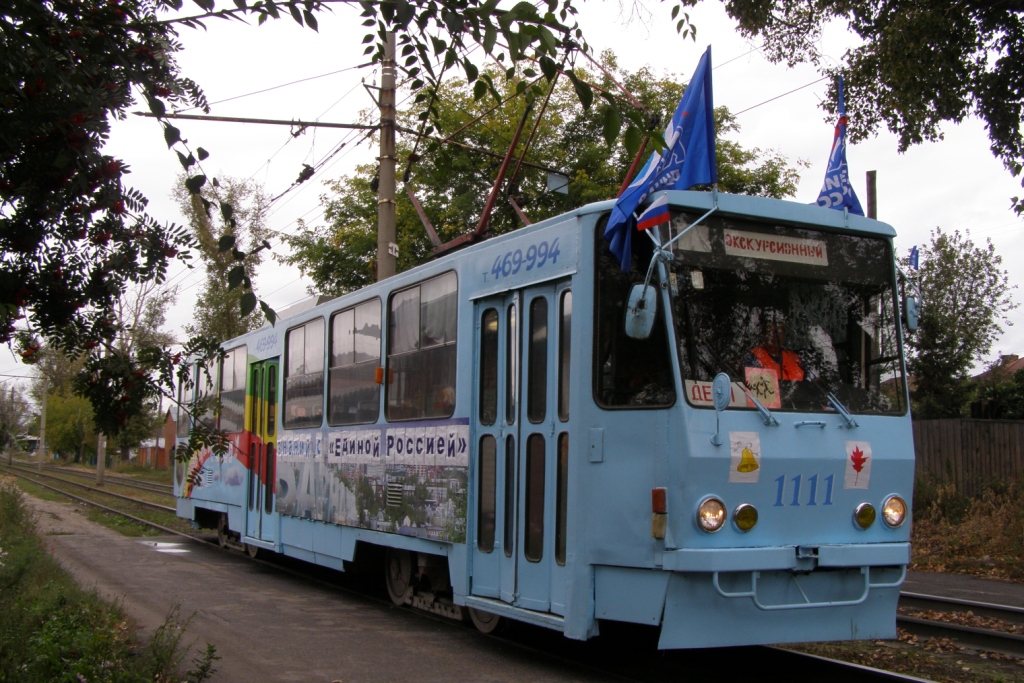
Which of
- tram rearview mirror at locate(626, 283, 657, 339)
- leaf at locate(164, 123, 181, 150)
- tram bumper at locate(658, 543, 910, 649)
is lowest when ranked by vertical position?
tram bumper at locate(658, 543, 910, 649)

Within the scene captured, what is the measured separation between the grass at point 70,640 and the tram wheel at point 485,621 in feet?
7.22

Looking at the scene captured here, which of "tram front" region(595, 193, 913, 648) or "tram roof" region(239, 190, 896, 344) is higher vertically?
"tram roof" region(239, 190, 896, 344)

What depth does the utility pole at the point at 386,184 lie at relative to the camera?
14.1m

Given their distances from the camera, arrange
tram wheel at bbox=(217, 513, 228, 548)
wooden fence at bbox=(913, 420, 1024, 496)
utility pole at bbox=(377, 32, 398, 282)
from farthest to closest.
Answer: wooden fence at bbox=(913, 420, 1024, 496) → tram wheel at bbox=(217, 513, 228, 548) → utility pole at bbox=(377, 32, 398, 282)

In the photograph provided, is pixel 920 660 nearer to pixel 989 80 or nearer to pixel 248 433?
pixel 989 80

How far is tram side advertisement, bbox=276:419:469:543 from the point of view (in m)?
8.16

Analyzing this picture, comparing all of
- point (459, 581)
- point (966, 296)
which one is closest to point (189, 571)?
point (459, 581)

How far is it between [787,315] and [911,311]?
40.8 inches

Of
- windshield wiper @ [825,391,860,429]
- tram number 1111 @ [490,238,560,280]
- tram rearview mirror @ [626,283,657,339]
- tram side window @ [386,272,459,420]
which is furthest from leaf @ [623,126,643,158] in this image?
tram side window @ [386,272,459,420]

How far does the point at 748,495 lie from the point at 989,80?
347 inches

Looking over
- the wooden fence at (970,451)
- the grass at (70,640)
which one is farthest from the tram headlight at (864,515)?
the wooden fence at (970,451)

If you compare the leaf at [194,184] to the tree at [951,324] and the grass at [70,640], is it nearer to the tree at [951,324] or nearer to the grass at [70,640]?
the grass at [70,640]

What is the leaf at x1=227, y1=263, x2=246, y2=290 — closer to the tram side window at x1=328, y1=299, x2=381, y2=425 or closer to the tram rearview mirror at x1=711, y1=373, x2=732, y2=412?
the tram rearview mirror at x1=711, y1=373, x2=732, y2=412

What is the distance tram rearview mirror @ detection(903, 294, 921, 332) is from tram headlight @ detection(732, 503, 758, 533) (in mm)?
1925
